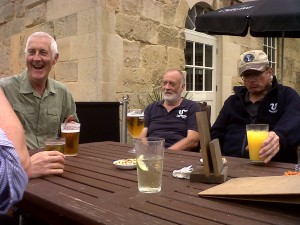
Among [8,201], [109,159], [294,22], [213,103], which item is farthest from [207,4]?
[8,201]

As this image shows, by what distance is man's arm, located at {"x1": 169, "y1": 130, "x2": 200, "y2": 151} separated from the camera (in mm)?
2973

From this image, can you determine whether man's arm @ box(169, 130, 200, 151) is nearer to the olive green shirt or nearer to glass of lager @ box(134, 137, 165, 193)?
the olive green shirt

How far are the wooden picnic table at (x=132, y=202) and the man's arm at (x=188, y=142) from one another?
1276mm

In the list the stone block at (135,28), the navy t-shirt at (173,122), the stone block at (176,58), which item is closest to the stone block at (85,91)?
the stone block at (135,28)

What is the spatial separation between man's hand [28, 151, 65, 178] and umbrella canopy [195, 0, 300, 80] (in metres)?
2.65

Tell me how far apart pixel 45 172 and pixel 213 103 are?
507cm

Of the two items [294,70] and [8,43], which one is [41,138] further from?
[294,70]

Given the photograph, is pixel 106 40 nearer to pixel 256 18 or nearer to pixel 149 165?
pixel 256 18

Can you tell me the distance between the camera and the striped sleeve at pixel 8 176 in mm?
762

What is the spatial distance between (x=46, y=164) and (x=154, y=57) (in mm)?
3431

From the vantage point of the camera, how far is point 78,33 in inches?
169

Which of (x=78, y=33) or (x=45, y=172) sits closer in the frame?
(x=45, y=172)

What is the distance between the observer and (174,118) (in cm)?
319

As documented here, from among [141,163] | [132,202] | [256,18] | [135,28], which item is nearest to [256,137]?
[141,163]
